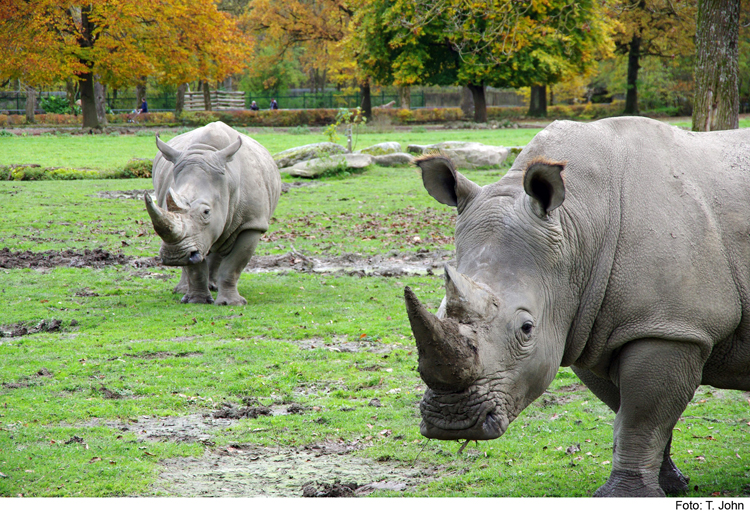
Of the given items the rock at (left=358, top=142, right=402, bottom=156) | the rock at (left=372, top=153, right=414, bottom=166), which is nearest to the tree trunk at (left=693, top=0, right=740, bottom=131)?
the rock at (left=372, top=153, right=414, bottom=166)

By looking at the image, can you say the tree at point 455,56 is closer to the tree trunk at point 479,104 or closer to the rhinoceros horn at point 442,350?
the tree trunk at point 479,104

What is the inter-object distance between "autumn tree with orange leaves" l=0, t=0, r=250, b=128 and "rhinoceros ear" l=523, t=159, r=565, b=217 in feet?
98.0

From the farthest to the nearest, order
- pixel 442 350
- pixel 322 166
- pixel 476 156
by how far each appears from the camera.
Answer: pixel 476 156, pixel 322 166, pixel 442 350

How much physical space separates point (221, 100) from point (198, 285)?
2159 inches

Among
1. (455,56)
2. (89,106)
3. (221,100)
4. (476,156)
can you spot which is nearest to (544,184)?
(476,156)

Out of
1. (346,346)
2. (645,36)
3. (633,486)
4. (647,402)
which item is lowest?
(346,346)

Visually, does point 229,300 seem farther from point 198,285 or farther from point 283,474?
point 283,474

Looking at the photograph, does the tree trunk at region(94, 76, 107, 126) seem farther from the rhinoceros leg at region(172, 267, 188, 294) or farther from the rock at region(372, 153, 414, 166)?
the rhinoceros leg at region(172, 267, 188, 294)

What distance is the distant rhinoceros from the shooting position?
28.7ft

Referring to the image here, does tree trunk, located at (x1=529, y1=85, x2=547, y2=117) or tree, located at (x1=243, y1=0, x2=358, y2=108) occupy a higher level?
tree, located at (x1=243, y1=0, x2=358, y2=108)

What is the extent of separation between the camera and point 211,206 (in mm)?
9102

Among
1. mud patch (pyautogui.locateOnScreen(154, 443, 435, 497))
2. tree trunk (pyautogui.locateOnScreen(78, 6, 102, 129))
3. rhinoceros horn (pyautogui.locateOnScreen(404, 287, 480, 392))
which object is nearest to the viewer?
rhinoceros horn (pyautogui.locateOnScreen(404, 287, 480, 392))

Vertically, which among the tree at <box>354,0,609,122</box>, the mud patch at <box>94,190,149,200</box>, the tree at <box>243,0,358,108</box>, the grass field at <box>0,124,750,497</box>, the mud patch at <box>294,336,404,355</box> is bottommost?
the mud patch at <box>294,336,404,355</box>

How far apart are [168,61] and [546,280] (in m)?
38.3
